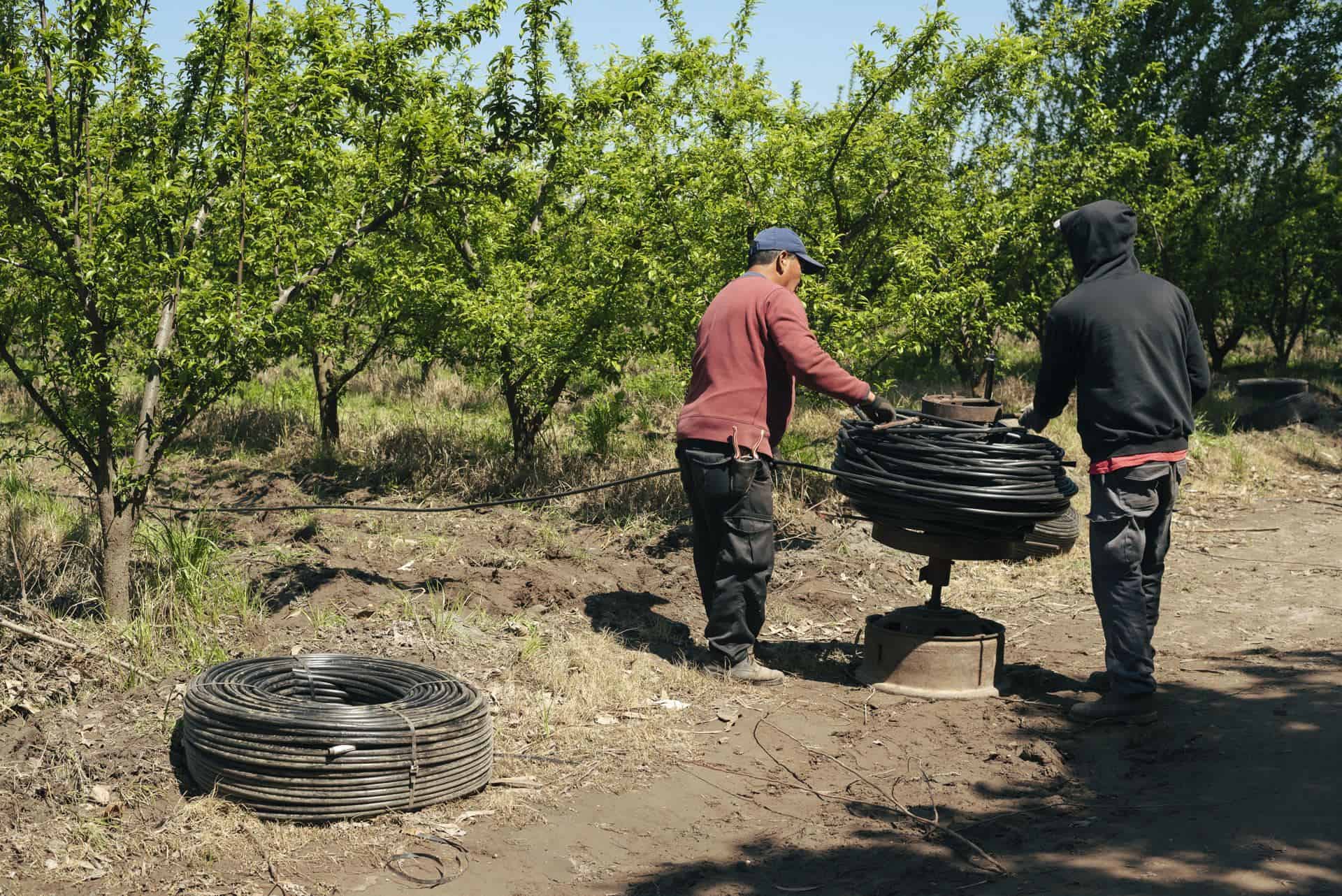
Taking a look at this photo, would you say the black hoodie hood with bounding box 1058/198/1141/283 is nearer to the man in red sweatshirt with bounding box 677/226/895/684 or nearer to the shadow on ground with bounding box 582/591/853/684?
the man in red sweatshirt with bounding box 677/226/895/684

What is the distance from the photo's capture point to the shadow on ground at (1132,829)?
3951mm

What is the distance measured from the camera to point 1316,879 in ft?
12.3

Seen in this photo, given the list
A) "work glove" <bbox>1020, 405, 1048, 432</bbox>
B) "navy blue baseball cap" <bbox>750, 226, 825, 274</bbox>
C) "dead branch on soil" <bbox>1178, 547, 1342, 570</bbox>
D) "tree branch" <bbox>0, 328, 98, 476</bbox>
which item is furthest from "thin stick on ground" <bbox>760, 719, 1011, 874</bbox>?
"dead branch on soil" <bbox>1178, 547, 1342, 570</bbox>

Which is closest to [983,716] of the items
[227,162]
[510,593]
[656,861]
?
[656,861]

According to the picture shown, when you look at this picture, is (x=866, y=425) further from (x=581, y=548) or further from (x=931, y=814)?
(x=581, y=548)

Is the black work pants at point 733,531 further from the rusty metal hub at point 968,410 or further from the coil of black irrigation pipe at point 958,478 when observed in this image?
the rusty metal hub at point 968,410

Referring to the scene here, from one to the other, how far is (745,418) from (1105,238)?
1.87 meters

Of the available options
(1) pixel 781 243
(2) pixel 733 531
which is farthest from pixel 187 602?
(1) pixel 781 243

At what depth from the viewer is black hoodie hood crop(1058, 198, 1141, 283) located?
5680 mm

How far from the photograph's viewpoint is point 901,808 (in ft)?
15.9

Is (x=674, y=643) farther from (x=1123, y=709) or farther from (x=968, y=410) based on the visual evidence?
(x=1123, y=709)

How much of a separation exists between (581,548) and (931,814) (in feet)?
14.0

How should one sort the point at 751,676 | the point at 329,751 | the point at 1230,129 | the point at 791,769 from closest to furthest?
the point at 329,751
the point at 791,769
the point at 751,676
the point at 1230,129

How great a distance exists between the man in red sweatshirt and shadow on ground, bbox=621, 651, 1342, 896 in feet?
4.01
